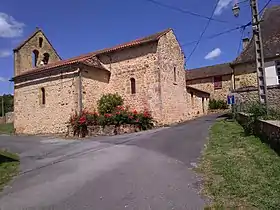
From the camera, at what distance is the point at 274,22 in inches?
935

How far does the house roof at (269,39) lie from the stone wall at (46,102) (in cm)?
1387

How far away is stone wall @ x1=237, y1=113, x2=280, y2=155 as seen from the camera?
7618 millimetres

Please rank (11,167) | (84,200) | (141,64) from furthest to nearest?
(141,64)
(11,167)
(84,200)

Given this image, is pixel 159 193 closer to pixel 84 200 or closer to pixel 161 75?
pixel 84 200

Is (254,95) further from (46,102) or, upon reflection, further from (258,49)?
(46,102)

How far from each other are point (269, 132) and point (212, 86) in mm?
30771

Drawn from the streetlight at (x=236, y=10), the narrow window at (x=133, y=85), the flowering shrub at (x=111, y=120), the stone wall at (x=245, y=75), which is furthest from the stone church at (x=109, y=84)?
the streetlight at (x=236, y=10)

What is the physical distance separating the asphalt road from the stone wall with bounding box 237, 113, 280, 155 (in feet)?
7.08

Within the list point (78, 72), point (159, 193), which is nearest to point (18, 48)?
point (78, 72)

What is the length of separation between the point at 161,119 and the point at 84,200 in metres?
15.9

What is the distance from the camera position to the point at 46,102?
22.4 m

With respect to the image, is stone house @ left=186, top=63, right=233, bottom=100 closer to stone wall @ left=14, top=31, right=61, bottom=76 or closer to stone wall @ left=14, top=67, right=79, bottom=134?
stone wall @ left=14, top=31, right=61, bottom=76

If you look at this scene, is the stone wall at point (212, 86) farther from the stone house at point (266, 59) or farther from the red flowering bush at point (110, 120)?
the red flowering bush at point (110, 120)

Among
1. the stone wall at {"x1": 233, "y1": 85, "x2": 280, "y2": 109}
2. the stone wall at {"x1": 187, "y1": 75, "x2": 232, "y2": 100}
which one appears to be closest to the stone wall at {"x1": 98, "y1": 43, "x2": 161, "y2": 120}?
the stone wall at {"x1": 233, "y1": 85, "x2": 280, "y2": 109}
